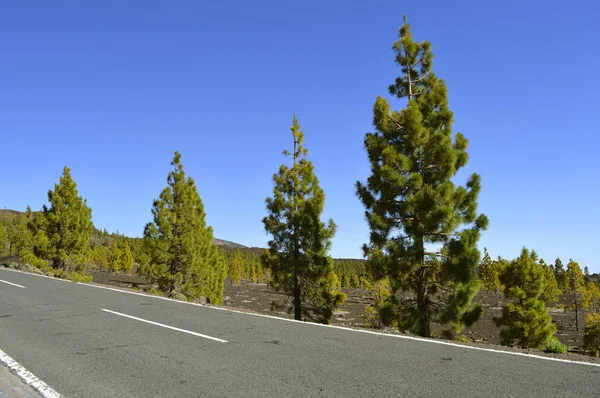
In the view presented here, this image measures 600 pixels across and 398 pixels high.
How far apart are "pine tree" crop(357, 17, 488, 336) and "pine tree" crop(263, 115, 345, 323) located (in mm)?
6923

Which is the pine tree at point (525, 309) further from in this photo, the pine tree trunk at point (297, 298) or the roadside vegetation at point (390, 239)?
the pine tree trunk at point (297, 298)

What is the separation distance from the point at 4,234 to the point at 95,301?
105303mm

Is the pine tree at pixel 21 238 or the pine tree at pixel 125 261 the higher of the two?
the pine tree at pixel 21 238

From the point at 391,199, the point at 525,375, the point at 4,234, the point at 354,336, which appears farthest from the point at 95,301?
the point at 4,234

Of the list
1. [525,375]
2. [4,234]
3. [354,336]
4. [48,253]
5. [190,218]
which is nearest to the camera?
[525,375]

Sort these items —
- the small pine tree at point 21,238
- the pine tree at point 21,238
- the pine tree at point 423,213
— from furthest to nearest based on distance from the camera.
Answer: the pine tree at point 21,238, the small pine tree at point 21,238, the pine tree at point 423,213

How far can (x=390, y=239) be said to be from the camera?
14.9 metres

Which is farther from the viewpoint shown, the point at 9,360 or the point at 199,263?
the point at 199,263

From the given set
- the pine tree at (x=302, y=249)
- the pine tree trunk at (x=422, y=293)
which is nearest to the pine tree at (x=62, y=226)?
the pine tree at (x=302, y=249)

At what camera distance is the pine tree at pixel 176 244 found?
2816cm

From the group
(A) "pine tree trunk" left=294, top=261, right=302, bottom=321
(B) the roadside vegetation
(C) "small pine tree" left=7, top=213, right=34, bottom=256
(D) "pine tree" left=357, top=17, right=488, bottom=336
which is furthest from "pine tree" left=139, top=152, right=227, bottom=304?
(D) "pine tree" left=357, top=17, right=488, bottom=336

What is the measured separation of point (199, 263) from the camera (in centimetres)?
3011

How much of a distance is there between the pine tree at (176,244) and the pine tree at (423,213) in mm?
17500

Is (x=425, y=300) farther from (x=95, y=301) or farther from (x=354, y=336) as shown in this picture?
(x=95, y=301)
